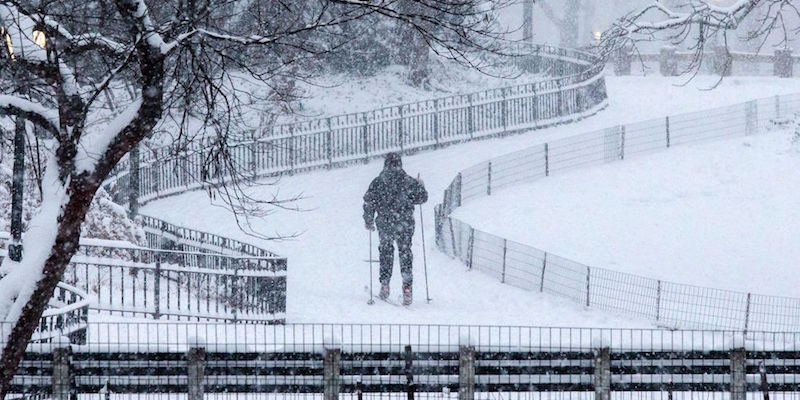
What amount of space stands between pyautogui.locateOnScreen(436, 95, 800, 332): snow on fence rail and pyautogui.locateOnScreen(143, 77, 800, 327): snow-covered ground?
0.44 meters

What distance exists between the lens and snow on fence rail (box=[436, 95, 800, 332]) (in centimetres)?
1861

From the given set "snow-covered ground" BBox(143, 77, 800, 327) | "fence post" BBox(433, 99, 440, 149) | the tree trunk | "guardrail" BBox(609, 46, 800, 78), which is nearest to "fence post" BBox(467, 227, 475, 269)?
"snow-covered ground" BBox(143, 77, 800, 327)

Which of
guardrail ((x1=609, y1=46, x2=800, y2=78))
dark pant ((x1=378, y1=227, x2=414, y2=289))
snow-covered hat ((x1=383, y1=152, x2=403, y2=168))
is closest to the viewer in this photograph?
snow-covered hat ((x1=383, y1=152, x2=403, y2=168))

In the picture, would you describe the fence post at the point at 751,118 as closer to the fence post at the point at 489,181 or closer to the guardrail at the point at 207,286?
the fence post at the point at 489,181

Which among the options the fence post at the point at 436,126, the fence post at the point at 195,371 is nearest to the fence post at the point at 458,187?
the fence post at the point at 436,126

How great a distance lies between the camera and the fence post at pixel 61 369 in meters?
10.4

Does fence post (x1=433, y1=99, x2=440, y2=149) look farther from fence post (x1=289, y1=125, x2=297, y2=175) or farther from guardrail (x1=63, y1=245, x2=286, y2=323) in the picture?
guardrail (x1=63, y1=245, x2=286, y2=323)

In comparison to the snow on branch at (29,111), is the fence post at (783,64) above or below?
above

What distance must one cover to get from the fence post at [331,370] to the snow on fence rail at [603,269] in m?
8.19

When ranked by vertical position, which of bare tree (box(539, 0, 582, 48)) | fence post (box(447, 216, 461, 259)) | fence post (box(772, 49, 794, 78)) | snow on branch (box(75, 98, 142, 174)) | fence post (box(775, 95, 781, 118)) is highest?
bare tree (box(539, 0, 582, 48))

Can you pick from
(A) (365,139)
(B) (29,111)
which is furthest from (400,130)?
(B) (29,111)

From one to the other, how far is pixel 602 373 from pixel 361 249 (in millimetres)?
11964

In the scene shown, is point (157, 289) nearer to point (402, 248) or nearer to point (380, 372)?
point (402, 248)

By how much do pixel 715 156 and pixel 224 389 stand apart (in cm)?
2132
